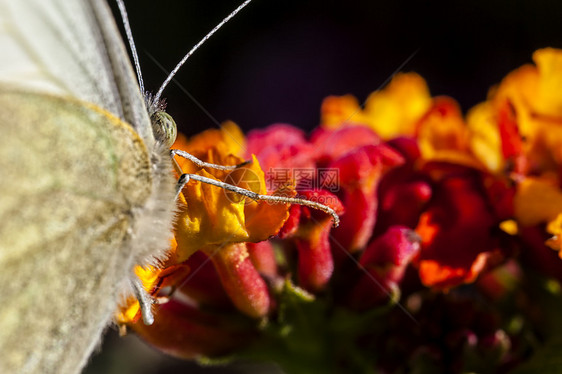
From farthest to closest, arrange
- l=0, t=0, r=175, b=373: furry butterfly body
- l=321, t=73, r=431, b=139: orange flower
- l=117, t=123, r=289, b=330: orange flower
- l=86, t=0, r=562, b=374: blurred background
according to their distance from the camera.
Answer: l=86, t=0, r=562, b=374: blurred background
l=321, t=73, r=431, b=139: orange flower
l=117, t=123, r=289, b=330: orange flower
l=0, t=0, r=175, b=373: furry butterfly body

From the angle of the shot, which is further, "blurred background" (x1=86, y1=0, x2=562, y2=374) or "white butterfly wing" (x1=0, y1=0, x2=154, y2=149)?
"blurred background" (x1=86, y1=0, x2=562, y2=374)

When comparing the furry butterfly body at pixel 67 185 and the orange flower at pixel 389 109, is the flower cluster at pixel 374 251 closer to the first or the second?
the furry butterfly body at pixel 67 185

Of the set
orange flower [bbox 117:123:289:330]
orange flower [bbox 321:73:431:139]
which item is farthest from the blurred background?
orange flower [bbox 117:123:289:330]

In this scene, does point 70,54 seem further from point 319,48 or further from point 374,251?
point 319,48

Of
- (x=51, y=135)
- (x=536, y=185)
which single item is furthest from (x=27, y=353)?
(x=536, y=185)

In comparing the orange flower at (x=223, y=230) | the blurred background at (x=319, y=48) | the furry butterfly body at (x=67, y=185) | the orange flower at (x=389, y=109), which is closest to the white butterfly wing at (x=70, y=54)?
the furry butterfly body at (x=67, y=185)

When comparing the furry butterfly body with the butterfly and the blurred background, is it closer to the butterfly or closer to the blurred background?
the butterfly
